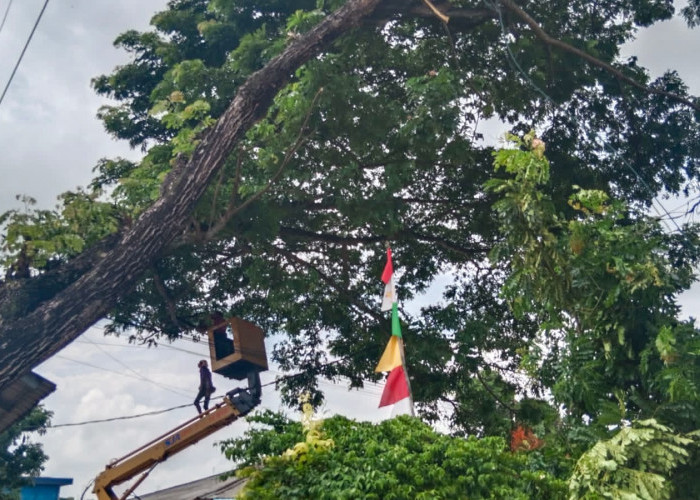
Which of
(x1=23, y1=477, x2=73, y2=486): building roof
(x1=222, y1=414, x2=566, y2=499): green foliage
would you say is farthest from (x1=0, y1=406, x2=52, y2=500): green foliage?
(x1=222, y1=414, x2=566, y2=499): green foliage

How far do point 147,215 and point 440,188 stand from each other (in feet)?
19.8

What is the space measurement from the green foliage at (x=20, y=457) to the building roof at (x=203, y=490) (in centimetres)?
347

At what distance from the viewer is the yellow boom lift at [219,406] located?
35.8ft

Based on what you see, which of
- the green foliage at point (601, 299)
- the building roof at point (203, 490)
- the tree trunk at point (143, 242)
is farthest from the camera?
the building roof at point (203, 490)

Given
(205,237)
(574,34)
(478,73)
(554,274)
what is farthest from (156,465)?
(574,34)

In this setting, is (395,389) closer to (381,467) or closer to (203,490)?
(381,467)

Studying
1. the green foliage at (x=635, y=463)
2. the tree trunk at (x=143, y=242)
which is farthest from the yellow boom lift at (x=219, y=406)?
the green foliage at (x=635, y=463)

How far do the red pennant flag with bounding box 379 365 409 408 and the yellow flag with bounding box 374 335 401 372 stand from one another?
0.45 feet

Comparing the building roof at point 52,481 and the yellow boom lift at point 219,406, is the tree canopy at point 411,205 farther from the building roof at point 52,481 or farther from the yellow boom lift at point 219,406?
the building roof at point 52,481

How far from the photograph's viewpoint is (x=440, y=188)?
14211mm

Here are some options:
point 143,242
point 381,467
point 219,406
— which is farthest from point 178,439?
point 381,467

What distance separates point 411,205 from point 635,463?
775 cm

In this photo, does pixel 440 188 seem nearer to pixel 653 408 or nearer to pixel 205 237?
pixel 205 237

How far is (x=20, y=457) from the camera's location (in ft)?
49.0
